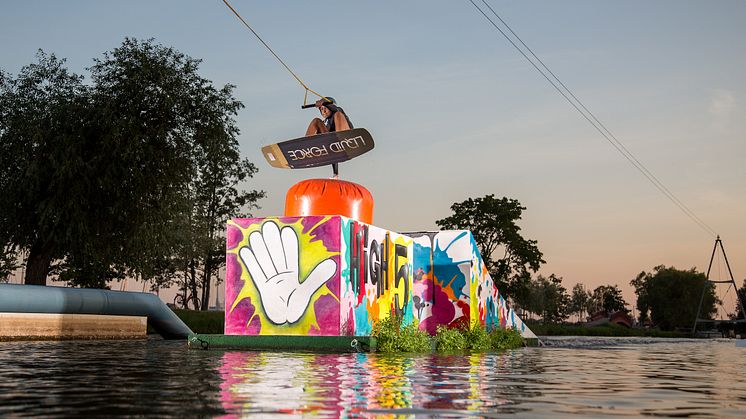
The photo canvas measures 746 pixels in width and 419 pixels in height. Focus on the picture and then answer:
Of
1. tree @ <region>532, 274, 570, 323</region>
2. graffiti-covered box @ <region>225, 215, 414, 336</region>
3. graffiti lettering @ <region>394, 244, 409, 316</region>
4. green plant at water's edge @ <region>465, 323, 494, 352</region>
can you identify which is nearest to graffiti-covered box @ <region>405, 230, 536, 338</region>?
green plant at water's edge @ <region>465, 323, 494, 352</region>

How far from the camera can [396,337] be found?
62.0ft

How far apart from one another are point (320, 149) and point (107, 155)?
15461 millimetres

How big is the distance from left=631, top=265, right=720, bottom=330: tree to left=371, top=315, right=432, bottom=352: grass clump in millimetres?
108938

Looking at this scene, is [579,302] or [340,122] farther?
[579,302]

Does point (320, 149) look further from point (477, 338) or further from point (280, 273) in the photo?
point (477, 338)

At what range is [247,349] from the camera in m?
18.3

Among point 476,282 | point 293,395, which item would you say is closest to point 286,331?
point 476,282

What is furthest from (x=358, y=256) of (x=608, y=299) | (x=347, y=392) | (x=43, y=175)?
(x=608, y=299)


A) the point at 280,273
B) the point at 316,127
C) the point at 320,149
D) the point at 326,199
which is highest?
the point at 316,127

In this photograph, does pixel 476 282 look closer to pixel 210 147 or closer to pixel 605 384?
pixel 210 147

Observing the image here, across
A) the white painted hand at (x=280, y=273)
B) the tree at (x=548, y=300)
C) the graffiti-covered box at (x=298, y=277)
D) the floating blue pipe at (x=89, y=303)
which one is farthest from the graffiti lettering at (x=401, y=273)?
the tree at (x=548, y=300)

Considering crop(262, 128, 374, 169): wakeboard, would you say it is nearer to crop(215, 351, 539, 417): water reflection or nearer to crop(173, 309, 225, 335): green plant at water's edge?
crop(215, 351, 539, 417): water reflection

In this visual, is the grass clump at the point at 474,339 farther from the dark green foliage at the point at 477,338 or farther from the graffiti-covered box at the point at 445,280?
the graffiti-covered box at the point at 445,280

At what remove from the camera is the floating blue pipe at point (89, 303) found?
24078 mm
